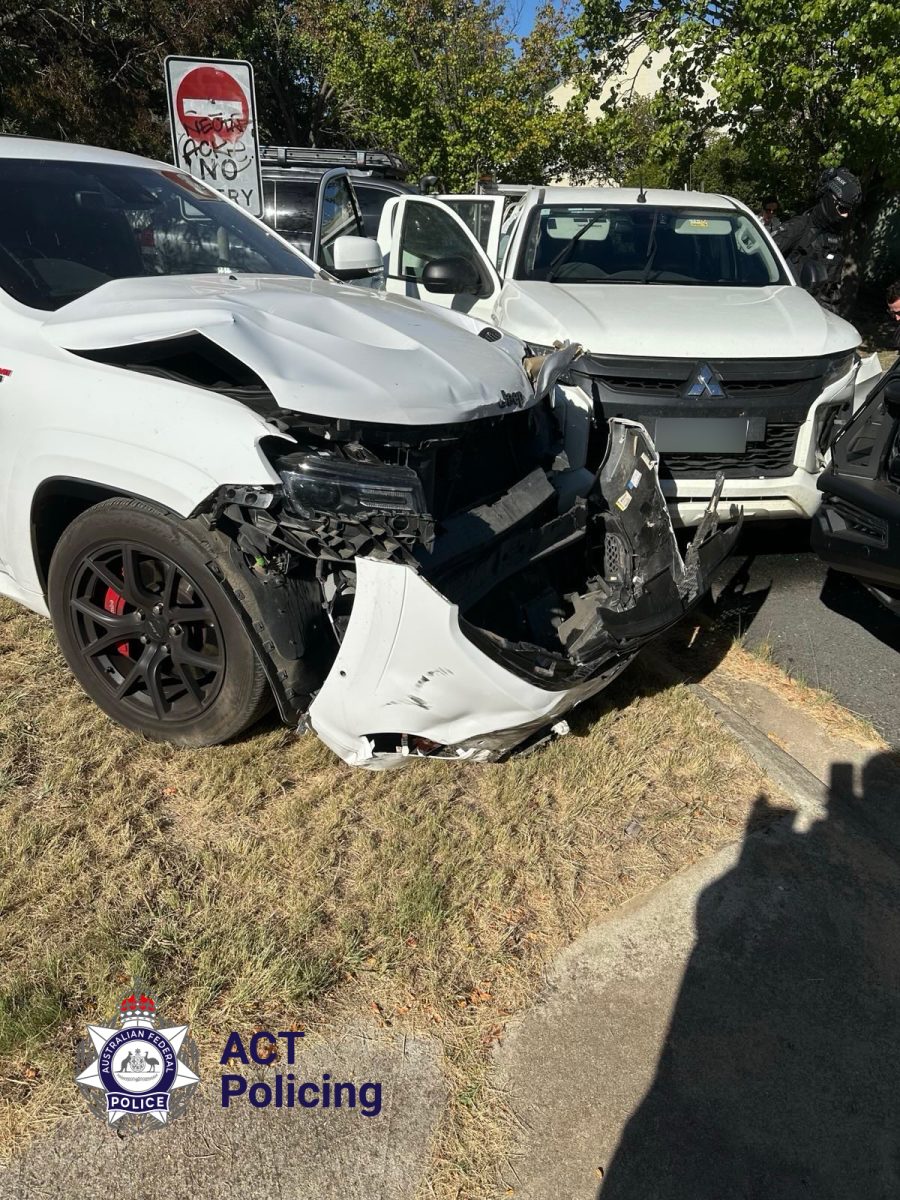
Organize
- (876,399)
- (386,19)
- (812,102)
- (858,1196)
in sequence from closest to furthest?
(858,1196)
(876,399)
(812,102)
(386,19)

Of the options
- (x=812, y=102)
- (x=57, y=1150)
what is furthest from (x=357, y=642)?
(x=812, y=102)

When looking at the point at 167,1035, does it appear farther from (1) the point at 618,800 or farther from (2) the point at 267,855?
(1) the point at 618,800

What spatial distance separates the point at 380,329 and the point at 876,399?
7.51 feet

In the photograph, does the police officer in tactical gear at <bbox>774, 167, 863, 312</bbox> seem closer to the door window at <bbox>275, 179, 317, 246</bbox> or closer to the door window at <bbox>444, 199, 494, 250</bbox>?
the door window at <bbox>444, 199, 494, 250</bbox>

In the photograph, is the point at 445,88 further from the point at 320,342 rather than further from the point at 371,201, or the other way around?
the point at 320,342

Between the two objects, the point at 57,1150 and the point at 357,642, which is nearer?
the point at 57,1150

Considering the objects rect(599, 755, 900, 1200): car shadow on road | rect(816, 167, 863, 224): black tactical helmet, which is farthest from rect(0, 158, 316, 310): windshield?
rect(816, 167, 863, 224): black tactical helmet

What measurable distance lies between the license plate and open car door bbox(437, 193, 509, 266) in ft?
10.3

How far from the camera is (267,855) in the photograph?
2.72 metres

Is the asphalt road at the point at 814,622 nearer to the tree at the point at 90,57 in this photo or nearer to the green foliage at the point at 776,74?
the green foliage at the point at 776,74

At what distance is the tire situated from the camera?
2.68 meters

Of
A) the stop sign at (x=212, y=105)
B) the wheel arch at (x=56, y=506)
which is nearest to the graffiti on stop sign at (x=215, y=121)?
the stop sign at (x=212, y=105)

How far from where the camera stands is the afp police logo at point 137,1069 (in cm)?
202

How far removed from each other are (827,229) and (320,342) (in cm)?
865
